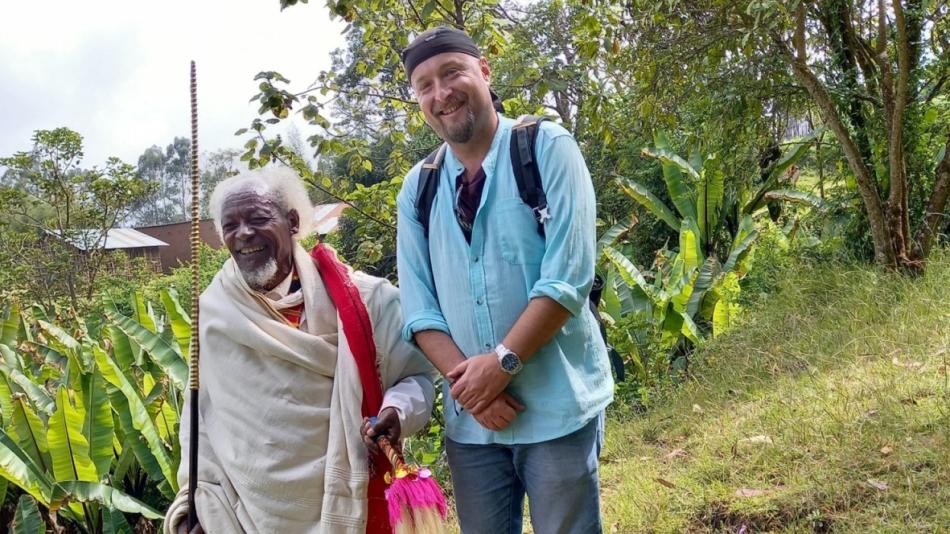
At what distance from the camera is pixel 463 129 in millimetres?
1995

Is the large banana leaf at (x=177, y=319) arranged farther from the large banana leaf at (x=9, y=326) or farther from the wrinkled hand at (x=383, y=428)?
the wrinkled hand at (x=383, y=428)

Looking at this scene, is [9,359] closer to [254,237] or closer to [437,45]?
[254,237]

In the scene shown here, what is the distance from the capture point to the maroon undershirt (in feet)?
6.65

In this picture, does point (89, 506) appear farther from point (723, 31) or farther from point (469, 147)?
point (723, 31)

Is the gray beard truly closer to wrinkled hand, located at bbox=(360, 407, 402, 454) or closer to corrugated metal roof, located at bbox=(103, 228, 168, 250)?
wrinkled hand, located at bbox=(360, 407, 402, 454)

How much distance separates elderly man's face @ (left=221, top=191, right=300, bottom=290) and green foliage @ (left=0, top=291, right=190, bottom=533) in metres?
1.82

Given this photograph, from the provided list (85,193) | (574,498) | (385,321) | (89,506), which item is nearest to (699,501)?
(574,498)

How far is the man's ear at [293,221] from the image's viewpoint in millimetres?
2342

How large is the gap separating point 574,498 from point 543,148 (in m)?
0.93

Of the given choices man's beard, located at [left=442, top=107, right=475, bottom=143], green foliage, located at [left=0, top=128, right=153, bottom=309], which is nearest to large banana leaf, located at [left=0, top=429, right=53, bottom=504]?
man's beard, located at [left=442, top=107, right=475, bottom=143]

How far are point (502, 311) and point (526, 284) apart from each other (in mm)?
96

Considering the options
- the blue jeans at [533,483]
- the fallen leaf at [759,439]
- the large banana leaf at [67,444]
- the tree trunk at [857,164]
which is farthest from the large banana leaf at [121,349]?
the tree trunk at [857,164]

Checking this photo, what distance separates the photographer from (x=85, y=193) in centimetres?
1279

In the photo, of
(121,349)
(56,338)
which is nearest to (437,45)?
(121,349)
